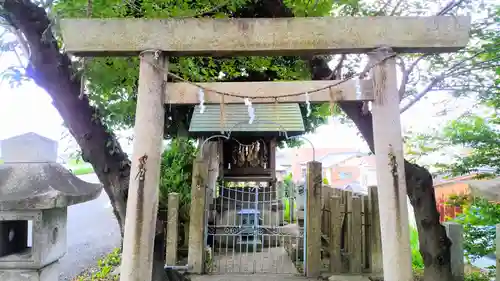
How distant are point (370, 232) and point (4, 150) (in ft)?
17.7

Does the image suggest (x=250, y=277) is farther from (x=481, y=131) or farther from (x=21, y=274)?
(x=481, y=131)

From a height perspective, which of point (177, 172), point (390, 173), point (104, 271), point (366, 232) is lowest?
point (104, 271)

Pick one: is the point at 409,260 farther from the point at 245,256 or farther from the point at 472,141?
the point at 245,256

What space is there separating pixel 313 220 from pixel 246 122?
3521 millimetres

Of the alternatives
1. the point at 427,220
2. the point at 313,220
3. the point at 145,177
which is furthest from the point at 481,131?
the point at 145,177

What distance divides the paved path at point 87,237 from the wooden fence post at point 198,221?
3226 mm

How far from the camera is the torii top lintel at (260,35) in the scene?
3154 millimetres

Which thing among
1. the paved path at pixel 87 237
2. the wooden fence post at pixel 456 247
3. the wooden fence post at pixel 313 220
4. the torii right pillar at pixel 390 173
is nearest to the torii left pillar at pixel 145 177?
the torii right pillar at pixel 390 173

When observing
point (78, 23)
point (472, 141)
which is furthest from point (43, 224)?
point (472, 141)

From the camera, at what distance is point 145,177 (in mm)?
2992

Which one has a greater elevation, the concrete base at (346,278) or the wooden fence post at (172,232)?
the wooden fence post at (172,232)

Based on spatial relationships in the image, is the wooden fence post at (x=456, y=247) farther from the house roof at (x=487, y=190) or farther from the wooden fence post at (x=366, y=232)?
the house roof at (x=487, y=190)

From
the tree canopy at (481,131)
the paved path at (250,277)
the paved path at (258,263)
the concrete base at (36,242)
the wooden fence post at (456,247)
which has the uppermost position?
the tree canopy at (481,131)

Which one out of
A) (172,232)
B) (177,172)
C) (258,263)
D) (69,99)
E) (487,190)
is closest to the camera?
(487,190)
